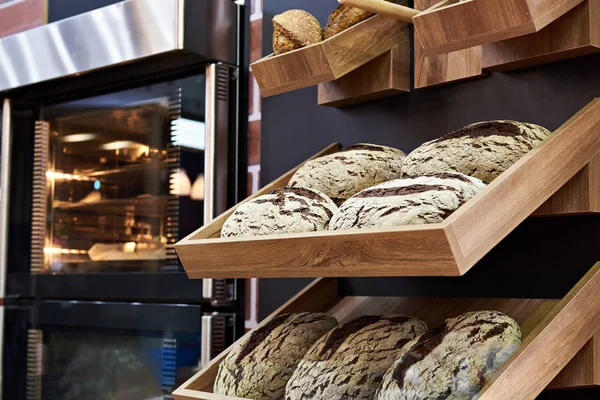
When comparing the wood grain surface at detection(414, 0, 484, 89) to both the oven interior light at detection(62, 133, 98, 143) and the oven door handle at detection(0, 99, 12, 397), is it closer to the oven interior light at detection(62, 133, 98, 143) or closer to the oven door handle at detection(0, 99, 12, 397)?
the oven interior light at detection(62, 133, 98, 143)

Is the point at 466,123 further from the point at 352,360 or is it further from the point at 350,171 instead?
the point at 352,360

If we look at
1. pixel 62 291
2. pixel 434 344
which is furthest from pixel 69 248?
pixel 434 344

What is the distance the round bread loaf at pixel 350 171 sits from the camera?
119 cm

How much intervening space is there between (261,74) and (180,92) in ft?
1.17

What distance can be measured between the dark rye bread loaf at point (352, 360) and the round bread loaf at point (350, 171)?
0.19m

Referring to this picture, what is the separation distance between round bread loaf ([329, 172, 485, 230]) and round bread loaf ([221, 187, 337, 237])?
2.6 inches

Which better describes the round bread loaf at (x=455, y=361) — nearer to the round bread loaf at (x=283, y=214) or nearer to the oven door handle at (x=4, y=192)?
the round bread loaf at (x=283, y=214)

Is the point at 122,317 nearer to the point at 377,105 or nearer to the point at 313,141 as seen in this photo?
the point at 313,141

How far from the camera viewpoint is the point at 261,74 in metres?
1.33

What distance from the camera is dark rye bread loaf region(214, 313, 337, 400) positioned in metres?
1.14

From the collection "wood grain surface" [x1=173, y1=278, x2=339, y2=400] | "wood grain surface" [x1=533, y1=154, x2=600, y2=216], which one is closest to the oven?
"wood grain surface" [x1=173, y1=278, x2=339, y2=400]

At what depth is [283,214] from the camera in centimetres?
108

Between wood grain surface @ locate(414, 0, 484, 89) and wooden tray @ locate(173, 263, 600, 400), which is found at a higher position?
wood grain surface @ locate(414, 0, 484, 89)

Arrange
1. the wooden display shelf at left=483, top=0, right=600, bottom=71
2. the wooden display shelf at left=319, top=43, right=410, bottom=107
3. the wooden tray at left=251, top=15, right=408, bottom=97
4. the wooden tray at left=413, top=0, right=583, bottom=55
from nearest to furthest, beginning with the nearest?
the wooden tray at left=413, top=0, right=583, bottom=55 < the wooden display shelf at left=483, top=0, right=600, bottom=71 < the wooden tray at left=251, top=15, right=408, bottom=97 < the wooden display shelf at left=319, top=43, right=410, bottom=107
